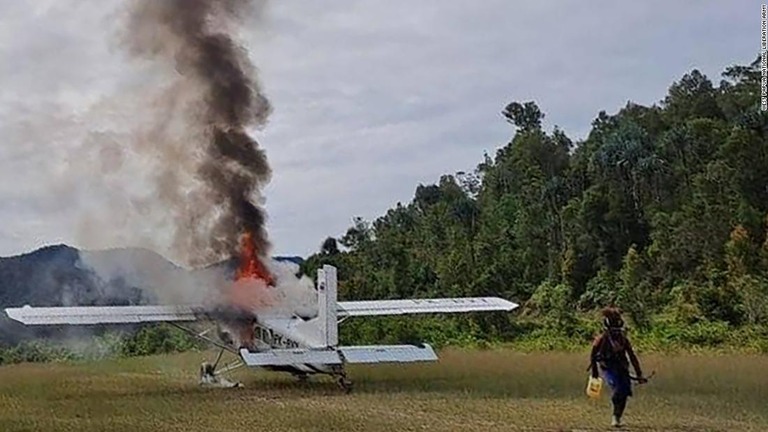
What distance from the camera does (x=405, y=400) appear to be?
1748cm

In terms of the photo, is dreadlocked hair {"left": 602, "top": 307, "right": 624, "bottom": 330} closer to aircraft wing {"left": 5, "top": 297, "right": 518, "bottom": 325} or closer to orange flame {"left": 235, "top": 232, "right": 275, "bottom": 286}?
aircraft wing {"left": 5, "top": 297, "right": 518, "bottom": 325}

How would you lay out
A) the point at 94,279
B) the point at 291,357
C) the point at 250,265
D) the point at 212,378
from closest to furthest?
the point at 291,357
the point at 212,378
the point at 250,265
the point at 94,279

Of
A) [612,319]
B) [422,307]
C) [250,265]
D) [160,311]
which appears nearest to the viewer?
[612,319]

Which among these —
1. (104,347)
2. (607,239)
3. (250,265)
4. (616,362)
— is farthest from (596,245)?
(616,362)

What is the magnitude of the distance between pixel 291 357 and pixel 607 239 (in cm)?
3379

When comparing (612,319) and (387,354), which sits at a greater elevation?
(612,319)

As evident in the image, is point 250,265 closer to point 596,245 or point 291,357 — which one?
point 291,357

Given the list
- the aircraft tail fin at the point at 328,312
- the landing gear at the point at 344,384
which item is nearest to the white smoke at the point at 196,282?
the aircraft tail fin at the point at 328,312

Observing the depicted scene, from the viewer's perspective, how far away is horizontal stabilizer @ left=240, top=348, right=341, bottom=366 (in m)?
20.2

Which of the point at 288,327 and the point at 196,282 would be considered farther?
the point at 196,282

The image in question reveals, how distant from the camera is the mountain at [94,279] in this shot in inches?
955

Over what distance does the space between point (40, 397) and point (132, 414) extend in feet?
15.0

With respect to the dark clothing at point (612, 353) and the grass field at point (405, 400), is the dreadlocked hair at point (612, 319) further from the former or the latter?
the grass field at point (405, 400)

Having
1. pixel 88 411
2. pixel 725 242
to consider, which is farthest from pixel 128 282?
pixel 725 242
